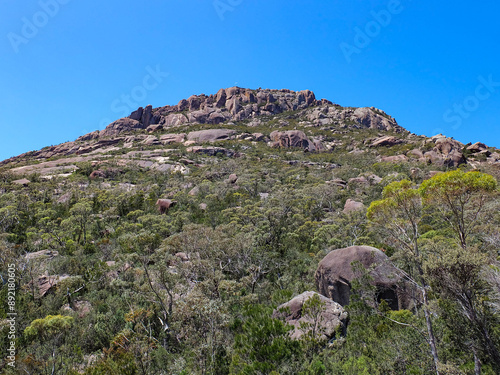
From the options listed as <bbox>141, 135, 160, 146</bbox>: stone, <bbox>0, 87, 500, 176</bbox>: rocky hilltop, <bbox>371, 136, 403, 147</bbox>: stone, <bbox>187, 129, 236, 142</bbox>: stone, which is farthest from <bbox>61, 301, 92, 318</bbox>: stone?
<bbox>371, 136, 403, 147</bbox>: stone

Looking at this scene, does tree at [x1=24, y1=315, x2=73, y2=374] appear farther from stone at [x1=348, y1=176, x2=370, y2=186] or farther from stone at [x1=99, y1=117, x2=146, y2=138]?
stone at [x1=99, y1=117, x2=146, y2=138]

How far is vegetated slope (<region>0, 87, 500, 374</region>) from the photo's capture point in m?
9.57

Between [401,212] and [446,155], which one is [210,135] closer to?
[446,155]

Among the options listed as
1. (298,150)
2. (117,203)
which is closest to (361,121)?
(298,150)

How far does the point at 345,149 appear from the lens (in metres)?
92.1

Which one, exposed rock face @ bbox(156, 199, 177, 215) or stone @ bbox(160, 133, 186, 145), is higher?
stone @ bbox(160, 133, 186, 145)

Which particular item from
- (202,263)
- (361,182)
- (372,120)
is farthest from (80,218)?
(372,120)

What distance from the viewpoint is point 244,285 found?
59.5ft

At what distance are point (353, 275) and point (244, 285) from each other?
7310 mm

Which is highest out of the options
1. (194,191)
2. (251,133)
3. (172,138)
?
(251,133)

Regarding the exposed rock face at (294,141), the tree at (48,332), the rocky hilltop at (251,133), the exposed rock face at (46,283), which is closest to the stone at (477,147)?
the rocky hilltop at (251,133)

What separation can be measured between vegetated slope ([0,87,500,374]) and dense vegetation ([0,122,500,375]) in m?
0.10

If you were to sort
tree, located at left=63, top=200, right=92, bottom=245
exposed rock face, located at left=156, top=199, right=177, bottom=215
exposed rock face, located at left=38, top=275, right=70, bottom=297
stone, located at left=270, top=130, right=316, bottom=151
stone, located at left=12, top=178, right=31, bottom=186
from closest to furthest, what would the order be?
exposed rock face, located at left=38, top=275, right=70, bottom=297, tree, located at left=63, top=200, right=92, bottom=245, exposed rock face, located at left=156, top=199, right=177, bottom=215, stone, located at left=12, top=178, right=31, bottom=186, stone, located at left=270, top=130, right=316, bottom=151

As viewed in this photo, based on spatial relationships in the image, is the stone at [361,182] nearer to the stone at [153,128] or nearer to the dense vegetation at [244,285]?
the dense vegetation at [244,285]
